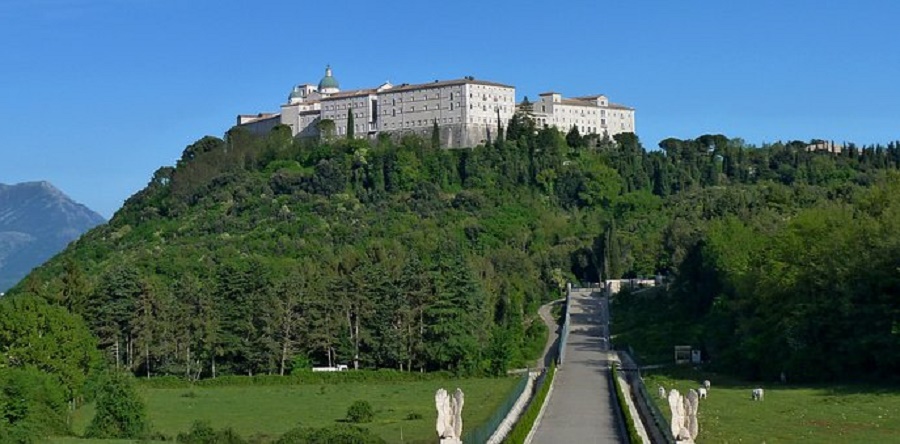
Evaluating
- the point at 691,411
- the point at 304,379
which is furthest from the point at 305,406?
the point at 691,411

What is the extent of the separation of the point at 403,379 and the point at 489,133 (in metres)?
78.6

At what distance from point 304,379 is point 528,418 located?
27333mm

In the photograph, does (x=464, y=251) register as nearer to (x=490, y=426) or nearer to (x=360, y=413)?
(x=360, y=413)

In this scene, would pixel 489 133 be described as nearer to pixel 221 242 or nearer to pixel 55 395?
pixel 221 242

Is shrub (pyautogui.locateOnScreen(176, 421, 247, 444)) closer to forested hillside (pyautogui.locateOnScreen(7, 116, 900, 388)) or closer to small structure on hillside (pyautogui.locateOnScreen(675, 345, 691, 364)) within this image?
forested hillside (pyautogui.locateOnScreen(7, 116, 900, 388))

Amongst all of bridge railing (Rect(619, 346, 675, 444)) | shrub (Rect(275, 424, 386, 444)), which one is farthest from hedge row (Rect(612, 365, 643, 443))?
shrub (Rect(275, 424, 386, 444))

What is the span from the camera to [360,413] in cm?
4181

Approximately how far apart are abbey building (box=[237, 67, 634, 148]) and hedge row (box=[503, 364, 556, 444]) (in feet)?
296

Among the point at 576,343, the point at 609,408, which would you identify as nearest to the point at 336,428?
the point at 609,408

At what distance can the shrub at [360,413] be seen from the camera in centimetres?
4159

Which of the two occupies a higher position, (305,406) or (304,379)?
(304,379)

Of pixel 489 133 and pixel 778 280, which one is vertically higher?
pixel 489 133

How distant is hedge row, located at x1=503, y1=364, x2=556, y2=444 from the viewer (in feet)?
103

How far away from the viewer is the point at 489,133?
138m
